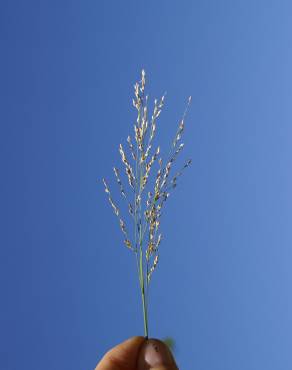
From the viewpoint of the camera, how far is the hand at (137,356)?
6.05 ft

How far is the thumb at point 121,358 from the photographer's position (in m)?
1.89

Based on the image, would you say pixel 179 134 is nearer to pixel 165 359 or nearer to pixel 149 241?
pixel 149 241

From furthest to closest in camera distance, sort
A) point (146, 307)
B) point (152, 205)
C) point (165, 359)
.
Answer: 1. point (152, 205)
2. point (146, 307)
3. point (165, 359)

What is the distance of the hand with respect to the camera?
184 cm

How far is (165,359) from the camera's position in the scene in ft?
6.03

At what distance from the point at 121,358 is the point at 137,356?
6 cm

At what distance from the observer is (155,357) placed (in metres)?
1.84

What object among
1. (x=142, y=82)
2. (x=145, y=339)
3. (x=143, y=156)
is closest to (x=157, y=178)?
(x=143, y=156)

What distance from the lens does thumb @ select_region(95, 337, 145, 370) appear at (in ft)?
6.21

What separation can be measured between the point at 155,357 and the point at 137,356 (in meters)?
0.09

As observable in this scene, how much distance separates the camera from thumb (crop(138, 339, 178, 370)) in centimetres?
183

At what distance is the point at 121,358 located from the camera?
1.90 meters

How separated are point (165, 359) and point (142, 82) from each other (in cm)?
130

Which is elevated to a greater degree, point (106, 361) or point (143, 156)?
point (143, 156)
